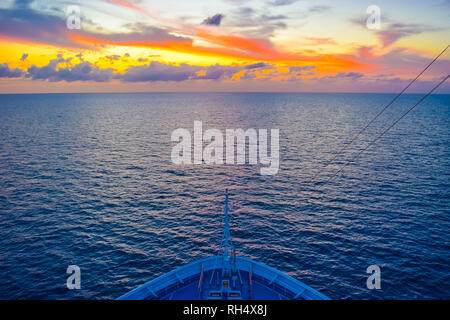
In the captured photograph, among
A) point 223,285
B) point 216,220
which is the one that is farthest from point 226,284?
point 216,220

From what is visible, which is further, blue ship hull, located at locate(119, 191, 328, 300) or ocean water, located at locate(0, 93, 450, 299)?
ocean water, located at locate(0, 93, 450, 299)

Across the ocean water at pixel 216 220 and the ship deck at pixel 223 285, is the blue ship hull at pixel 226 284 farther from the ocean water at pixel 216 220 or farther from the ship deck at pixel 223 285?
the ocean water at pixel 216 220

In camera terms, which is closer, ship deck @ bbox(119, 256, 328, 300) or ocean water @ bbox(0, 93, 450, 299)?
ship deck @ bbox(119, 256, 328, 300)

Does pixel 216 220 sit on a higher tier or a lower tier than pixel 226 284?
lower

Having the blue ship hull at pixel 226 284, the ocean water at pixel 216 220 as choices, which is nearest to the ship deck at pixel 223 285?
the blue ship hull at pixel 226 284

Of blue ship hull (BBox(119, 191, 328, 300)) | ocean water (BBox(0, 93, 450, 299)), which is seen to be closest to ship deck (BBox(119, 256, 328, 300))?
blue ship hull (BBox(119, 191, 328, 300))

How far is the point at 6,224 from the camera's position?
52.6 meters

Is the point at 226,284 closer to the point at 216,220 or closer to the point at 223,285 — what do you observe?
the point at 223,285

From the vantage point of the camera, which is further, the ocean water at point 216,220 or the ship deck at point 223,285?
the ocean water at point 216,220

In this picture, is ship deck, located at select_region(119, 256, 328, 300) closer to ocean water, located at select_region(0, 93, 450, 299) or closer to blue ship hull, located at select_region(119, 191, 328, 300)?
blue ship hull, located at select_region(119, 191, 328, 300)

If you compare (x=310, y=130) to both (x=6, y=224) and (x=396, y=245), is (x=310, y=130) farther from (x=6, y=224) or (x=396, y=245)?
(x=6, y=224)

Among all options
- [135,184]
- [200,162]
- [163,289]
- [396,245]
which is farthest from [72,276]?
[200,162]

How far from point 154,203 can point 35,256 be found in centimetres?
2421

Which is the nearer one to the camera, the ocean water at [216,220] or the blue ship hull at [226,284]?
the blue ship hull at [226,284]
